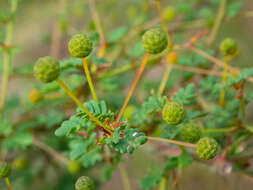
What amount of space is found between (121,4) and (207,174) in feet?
3.95

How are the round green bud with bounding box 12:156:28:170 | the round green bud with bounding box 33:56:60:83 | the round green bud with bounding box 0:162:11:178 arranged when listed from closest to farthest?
the round green bud with bounding box 33:56:60:83 → the round green bud with bounding box 0:162:11:178 → the round green bud with bounding box 12:156:28:170

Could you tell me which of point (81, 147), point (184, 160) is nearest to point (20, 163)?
point (81, 147)

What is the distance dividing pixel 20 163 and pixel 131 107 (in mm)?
564

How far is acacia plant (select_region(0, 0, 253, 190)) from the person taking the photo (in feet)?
2.50

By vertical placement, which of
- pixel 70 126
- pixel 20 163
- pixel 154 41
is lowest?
pixel 20 163

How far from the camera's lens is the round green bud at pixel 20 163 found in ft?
4.77

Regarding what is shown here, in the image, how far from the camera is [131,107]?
4.08 ft

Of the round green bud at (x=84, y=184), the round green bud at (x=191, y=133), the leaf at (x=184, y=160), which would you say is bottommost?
the leaf at (x=184, y=160)

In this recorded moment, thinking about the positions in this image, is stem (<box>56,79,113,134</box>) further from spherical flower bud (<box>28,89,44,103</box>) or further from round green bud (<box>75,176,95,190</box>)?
spherical flower bud (<box>28,89,44,103</box>)

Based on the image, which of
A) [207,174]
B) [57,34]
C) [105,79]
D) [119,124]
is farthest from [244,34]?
[119,124]

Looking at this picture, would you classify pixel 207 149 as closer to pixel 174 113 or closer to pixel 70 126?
pixel 174 113

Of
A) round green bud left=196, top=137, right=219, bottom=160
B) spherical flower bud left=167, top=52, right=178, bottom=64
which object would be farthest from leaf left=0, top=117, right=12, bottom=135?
round green bud left=196, top=137, right=219, bottom=160

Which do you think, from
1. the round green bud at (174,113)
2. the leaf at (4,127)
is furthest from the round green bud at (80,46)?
the leaf at (4,127)

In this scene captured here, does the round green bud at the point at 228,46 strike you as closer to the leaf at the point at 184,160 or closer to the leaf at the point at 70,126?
the leaf at the point at 184,160
